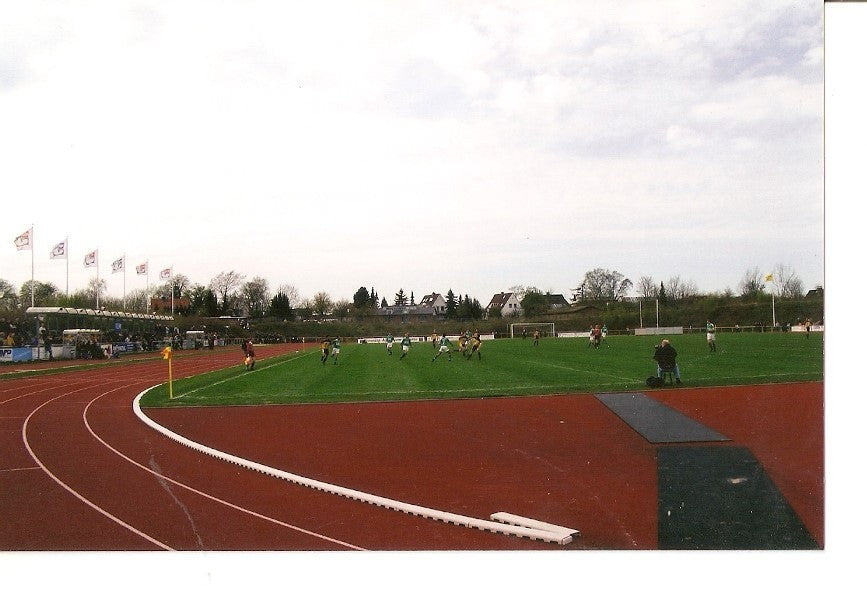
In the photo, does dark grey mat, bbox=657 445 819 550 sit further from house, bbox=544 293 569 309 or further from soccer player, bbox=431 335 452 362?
soccer player, bbox=431 335 452 362

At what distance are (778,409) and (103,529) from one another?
1078cm

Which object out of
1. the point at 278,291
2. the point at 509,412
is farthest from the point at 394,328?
the point at 509,412

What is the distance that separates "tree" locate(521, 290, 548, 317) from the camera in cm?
1895

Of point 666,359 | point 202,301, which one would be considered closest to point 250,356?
point 202,301

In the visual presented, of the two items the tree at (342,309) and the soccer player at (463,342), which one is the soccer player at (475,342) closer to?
the soccer player at (463,342)

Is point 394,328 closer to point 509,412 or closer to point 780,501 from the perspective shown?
point 509,412

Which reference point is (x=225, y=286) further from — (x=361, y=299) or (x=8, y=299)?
(x=8, y=299)

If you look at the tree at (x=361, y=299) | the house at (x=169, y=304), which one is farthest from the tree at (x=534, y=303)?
the house at (x=169, y=304)

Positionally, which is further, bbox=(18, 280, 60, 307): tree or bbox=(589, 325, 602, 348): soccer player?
bbox=(589, 325, 602, 348): soccer player

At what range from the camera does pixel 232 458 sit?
899 centimetres

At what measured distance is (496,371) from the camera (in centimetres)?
1947

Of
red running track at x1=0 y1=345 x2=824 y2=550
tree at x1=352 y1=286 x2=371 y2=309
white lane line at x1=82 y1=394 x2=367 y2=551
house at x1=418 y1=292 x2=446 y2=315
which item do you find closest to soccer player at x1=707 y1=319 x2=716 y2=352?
red running track at x1=0 y1=345 x2=824 y2=550

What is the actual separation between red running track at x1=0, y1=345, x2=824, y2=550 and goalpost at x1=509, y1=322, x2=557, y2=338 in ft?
30.0

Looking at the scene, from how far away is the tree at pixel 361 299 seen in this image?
15.9 m
